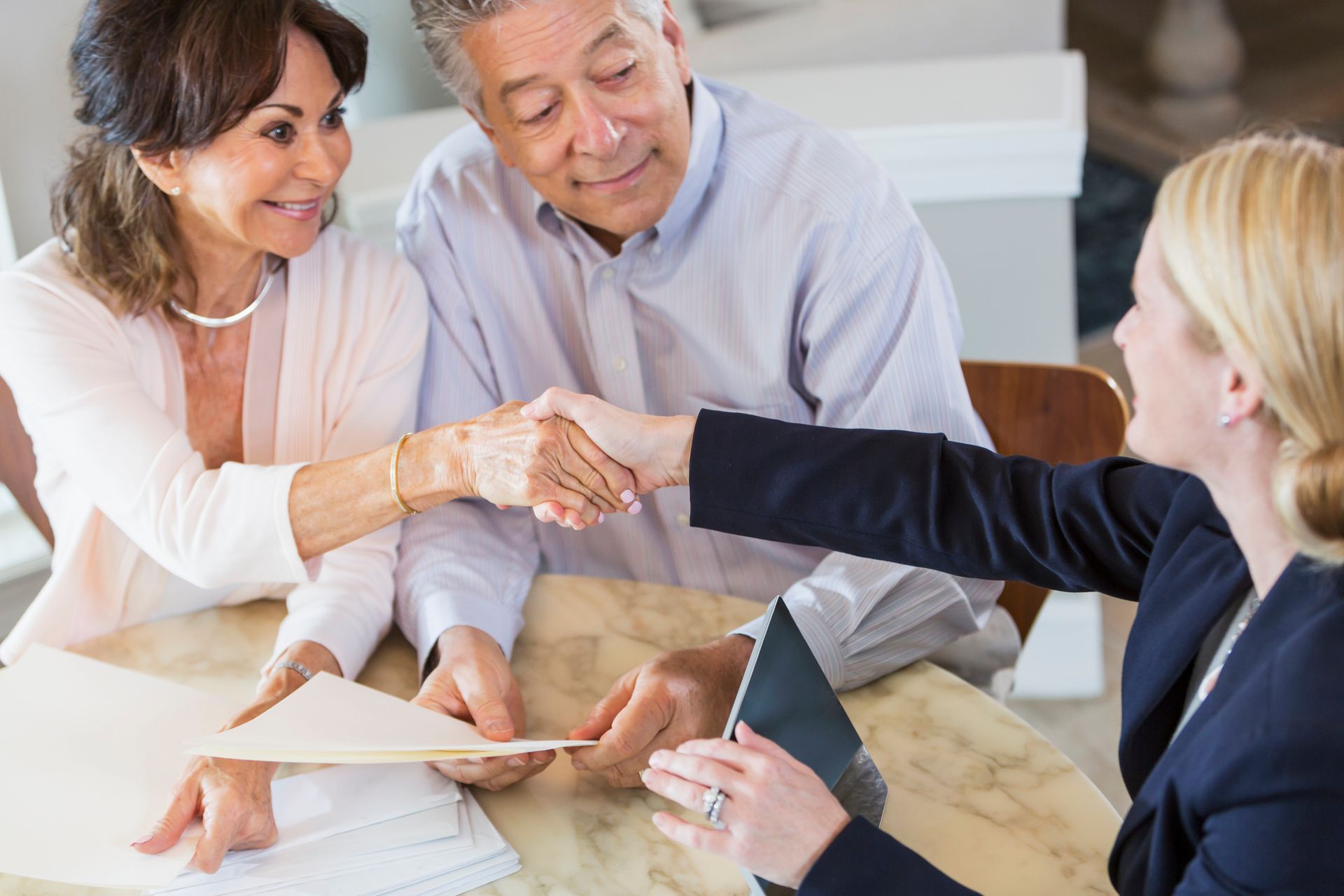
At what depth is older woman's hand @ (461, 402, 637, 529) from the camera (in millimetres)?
1488

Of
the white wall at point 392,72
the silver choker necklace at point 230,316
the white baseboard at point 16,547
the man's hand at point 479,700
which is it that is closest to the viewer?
the man's hand at point 479,700

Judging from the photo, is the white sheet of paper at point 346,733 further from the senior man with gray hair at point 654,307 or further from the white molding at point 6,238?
the white molding at point 6,238

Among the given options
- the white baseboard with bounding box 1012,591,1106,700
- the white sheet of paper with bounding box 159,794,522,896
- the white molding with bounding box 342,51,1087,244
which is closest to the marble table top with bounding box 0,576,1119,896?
the white sheet of paper with bounding box 159,794,522,896

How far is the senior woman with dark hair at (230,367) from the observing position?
150 centimetres

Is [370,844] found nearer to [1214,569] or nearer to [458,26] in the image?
[1214,569]

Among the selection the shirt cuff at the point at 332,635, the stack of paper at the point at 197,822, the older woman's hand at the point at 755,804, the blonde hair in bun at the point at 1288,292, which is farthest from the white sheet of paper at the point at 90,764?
the blonde hair in bun at the point at 1288,292

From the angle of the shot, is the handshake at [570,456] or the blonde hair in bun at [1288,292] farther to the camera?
the handshake at [570,456]

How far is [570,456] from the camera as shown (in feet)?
4.91

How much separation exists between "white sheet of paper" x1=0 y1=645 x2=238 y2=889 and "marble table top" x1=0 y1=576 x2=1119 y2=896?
0.04 m

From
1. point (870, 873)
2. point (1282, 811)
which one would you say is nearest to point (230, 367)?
point (870, 873)

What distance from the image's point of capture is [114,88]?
4.93 feet

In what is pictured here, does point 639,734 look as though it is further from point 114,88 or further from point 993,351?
point 993,351

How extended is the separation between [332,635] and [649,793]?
451 millimetres

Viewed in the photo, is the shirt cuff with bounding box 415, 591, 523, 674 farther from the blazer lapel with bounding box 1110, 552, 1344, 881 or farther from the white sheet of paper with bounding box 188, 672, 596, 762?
the blazer lapel with bounding box 1110, 552, 1344, 881
